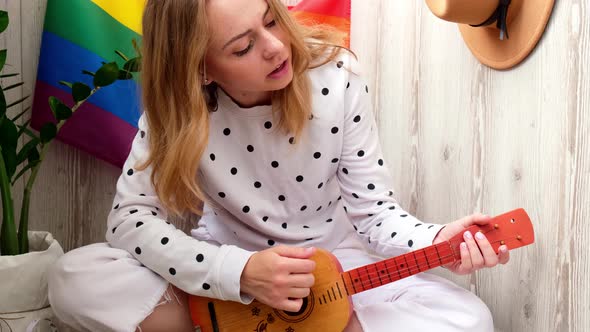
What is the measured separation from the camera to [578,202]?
3.44ft

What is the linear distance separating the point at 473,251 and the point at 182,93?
58 centimetres

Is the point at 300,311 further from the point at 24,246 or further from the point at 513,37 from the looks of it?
the point at 24,246

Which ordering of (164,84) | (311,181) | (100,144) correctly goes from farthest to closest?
(100,144)
(311,181)
(164,84)

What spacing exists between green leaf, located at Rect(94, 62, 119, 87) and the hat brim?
752 mm

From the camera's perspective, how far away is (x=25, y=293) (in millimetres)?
1461

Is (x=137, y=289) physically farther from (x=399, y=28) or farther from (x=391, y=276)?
(x=399, y=28)

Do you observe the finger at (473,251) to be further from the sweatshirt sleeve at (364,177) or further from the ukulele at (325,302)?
the sweatshirt sleeve at (364,177)

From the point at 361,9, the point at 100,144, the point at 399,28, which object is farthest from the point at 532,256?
the point at 100,144

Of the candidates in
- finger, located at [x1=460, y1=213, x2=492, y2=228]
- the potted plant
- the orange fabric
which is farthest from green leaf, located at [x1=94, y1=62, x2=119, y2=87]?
finger, located at [x1=460, y1=213, x2=492, y2=228]

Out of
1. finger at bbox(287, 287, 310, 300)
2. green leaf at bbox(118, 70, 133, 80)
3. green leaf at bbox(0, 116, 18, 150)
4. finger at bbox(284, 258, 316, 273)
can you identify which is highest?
green leaf at bbox(118, 70, 133, 80)

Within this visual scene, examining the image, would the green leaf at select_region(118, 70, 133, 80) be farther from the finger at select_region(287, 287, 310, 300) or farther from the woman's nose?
the finger at select_region(287, 287, 310, 300)

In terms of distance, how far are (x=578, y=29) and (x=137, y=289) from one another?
848 mm

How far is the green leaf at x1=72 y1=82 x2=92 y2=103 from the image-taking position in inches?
60.0

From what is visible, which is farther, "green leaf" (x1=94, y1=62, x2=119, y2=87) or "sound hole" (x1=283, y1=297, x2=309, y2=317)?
"green leaf" (x1=94, y1=62, x2=119, y2=87)
